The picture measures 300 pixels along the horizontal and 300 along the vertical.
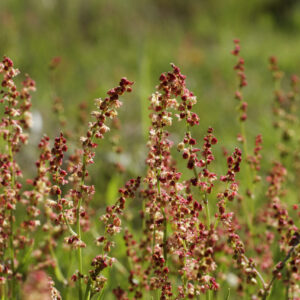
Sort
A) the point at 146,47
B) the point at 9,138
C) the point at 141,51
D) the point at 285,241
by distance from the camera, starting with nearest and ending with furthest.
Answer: the point at 9,138 < the point at 285,241 < the point at 141,51 < the point at 146,47

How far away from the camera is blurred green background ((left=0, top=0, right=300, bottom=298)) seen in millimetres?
6230

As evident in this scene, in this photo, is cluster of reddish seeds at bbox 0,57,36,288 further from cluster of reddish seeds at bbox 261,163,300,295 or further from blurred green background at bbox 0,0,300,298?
blurred green background at bbox 0,0,300,298

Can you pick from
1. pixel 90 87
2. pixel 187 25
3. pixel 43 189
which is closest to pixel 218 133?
pixel 90 87

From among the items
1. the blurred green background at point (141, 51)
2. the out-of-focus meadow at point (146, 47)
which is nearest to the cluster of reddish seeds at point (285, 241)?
the blurred green background at point (141, 51)

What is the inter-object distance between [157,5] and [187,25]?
1665 mm

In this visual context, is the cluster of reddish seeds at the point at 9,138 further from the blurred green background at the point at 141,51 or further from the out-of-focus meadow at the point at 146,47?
the out-of-focus meadow at the point at 146,47

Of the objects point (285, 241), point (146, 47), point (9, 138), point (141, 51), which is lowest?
point (285, 241)

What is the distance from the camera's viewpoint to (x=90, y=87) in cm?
800

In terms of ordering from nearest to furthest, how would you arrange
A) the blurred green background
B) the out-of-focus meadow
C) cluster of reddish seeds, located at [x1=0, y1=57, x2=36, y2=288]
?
cluster of reddish seeds, located at [x1=0, y1=57, x2=36, y2=288]
the blurred green background
the out-of-focus meadow

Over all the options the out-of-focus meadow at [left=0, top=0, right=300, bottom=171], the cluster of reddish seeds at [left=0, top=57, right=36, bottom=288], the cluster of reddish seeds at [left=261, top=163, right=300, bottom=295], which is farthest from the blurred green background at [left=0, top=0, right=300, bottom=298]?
the cluster of reddish seeds at [left=0, top=57, right=36, bottom=288]

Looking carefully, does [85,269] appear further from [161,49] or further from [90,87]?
[161,49]

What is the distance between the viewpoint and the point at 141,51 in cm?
419

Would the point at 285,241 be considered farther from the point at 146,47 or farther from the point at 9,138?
the point at 146,47

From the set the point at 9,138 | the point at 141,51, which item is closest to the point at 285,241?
the point at 9,138
